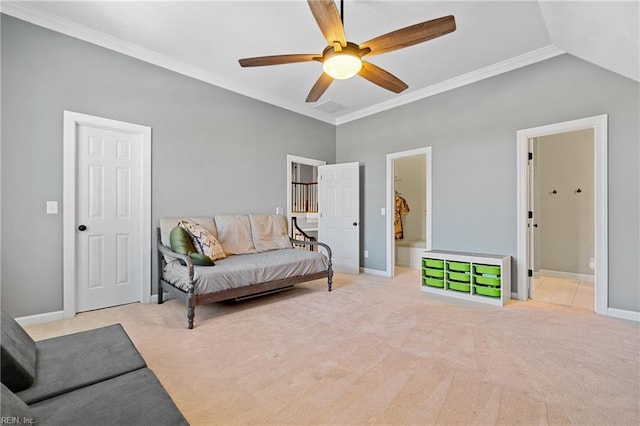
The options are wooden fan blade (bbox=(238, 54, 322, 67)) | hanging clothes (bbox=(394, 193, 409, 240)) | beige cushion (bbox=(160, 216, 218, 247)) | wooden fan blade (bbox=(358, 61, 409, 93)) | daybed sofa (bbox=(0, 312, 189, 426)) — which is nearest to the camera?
daybed sofa (bbox=(0, 312, 189, 426))

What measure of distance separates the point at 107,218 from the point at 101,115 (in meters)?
1.13

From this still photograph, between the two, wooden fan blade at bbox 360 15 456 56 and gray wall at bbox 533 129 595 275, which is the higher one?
wooden fan blade at bbox 360 15 456 56

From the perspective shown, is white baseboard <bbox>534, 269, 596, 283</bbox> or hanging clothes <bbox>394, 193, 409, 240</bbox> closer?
white baseboard <bbox>534, 269, 596, 283</bbox>

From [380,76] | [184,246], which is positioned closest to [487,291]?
[380,76]

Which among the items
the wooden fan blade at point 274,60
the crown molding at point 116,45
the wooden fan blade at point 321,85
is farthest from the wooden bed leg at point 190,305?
the crown molding at point 116,45

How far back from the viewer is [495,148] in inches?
151

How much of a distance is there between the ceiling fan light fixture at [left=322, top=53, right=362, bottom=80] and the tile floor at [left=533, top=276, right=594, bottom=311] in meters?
3.49

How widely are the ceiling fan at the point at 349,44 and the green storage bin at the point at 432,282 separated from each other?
8.43 ft

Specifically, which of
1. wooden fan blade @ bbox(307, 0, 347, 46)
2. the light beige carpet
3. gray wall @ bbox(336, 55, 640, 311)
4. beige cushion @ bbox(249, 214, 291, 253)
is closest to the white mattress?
beige cushion @ bbox(249, 214, 291, 253)

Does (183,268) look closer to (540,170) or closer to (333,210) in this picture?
(333,210)

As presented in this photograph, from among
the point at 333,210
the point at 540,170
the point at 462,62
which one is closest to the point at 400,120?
the point at 462,62

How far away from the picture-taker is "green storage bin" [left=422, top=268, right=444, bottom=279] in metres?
3.90

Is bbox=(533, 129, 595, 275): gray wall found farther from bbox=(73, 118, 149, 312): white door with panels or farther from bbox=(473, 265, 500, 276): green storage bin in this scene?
bbox=(73, 118, 149, 312): white door with panels

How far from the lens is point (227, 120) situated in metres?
4.25
